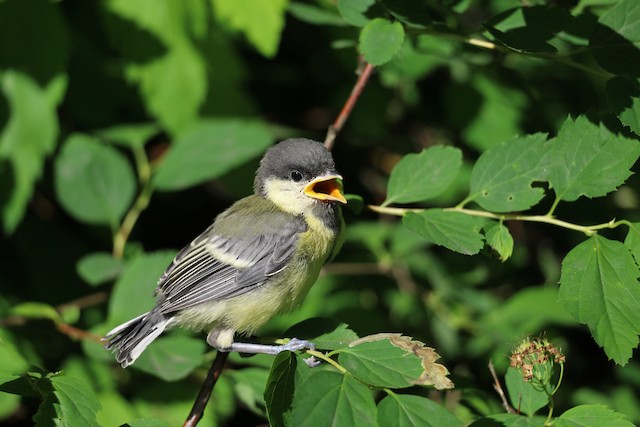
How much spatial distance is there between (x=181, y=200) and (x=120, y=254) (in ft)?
3.36

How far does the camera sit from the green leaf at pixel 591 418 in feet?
5.96

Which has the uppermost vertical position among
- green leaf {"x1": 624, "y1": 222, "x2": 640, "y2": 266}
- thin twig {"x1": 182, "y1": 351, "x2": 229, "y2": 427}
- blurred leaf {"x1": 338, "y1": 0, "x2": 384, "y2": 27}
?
blurred leaf {"x1": 338, "y1": 0, "x2": 384, "y2": 27}

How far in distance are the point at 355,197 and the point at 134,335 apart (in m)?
0.92

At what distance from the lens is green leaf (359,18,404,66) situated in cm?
222

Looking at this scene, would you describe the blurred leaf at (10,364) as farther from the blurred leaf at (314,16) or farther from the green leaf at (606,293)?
the blurred leaf at (314,16)

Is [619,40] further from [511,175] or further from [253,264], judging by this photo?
[253,264]

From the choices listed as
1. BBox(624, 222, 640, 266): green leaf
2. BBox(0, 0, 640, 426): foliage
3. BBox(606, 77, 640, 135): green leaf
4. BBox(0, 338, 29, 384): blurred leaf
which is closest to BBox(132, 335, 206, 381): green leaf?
BBox(0, 0, 640, 426): foliage

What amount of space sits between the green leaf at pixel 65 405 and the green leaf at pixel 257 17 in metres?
1.58

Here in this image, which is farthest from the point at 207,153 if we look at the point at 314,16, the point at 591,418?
the point at 591,418

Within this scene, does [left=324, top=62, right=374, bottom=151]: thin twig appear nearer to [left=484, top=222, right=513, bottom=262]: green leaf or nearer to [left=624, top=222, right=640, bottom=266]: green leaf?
[left=484, top=222, right=513, bottom=262]: green leaf

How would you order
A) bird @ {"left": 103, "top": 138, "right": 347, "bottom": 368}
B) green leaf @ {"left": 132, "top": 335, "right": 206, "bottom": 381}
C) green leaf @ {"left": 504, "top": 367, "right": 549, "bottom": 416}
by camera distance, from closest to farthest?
green leaf @ {"left": 504, "top": 367, "right": 549, "bottom": 416} → green leaf @ {"left": 132, "top": 335, "right": 206, "bottom": 381} → bird @ {"left": 103, "top": 138, "right": 347, "bottom": 368}

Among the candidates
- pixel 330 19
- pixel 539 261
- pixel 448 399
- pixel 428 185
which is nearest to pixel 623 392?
pixel 539 261

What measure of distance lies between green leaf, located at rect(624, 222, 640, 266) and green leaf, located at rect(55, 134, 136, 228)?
6.97 feet

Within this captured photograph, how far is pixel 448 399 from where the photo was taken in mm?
3127
